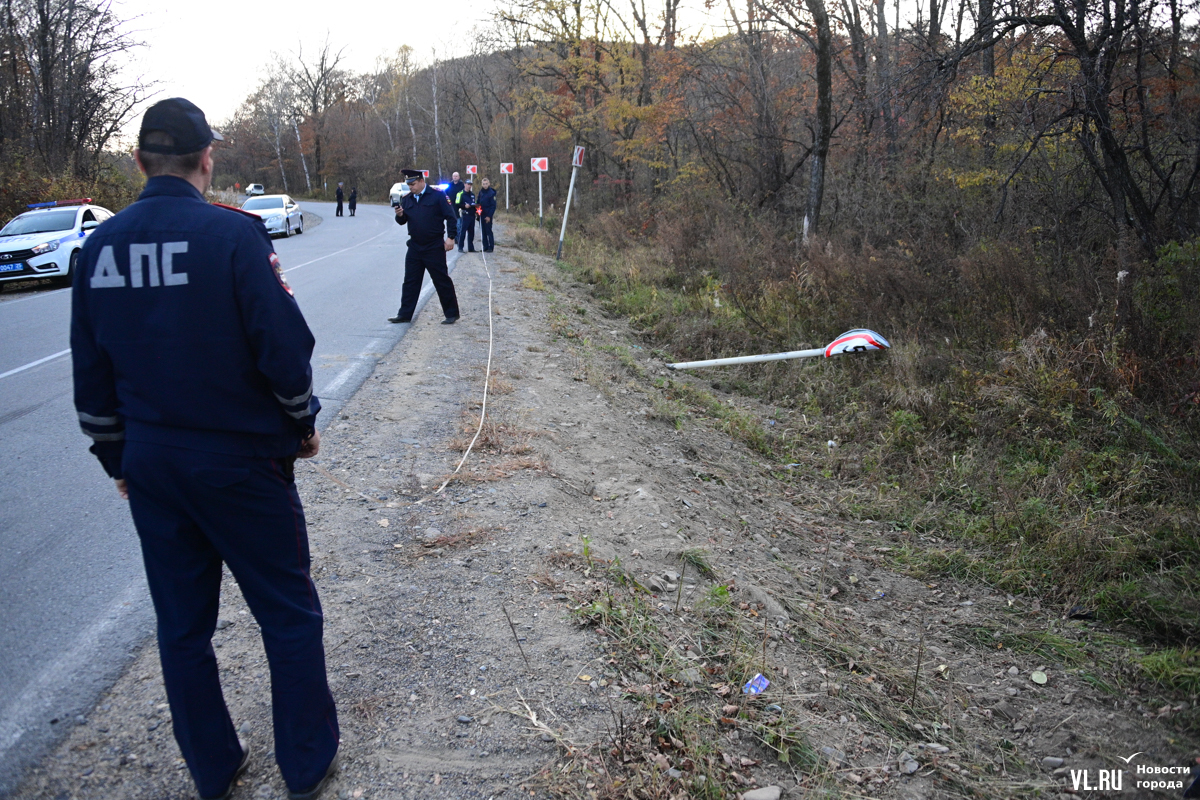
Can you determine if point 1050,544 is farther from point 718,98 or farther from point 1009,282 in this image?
point 718,98

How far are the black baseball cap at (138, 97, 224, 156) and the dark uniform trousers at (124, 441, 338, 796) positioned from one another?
0.91 metres

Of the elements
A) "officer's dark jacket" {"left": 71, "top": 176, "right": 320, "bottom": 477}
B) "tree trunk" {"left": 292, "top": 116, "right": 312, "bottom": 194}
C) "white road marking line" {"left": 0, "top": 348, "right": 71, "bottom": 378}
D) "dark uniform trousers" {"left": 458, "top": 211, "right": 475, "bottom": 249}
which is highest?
"tree trunk" {"left": 292, "top": 116, "right": 312, "bottom": 194}

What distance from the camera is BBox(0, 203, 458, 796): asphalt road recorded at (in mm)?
3117

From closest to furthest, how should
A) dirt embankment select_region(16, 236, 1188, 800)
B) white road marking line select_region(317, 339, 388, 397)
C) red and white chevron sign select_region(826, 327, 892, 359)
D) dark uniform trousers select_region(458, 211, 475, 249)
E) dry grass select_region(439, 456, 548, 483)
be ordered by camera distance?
dirt embankment select_region(16, 236, 1188, 800) < dry grass select_region(439, 456, 548, 483) < white road marking line select_region(317, 339, 388, 397) < red and white chevron sign select_region(826, 327, 892, 359) < dark uniform trousers select_region(458, 211, 475, 249)

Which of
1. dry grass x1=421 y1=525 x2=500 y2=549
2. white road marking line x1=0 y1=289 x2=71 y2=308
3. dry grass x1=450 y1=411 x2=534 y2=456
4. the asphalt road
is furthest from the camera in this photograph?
white road marking line x1=0 y1=289 x2=71 y2=308

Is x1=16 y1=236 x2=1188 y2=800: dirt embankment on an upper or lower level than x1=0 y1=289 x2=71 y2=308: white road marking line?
lower

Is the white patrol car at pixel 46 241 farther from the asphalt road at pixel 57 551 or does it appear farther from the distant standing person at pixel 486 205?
the distant standing person at pixel 486 205

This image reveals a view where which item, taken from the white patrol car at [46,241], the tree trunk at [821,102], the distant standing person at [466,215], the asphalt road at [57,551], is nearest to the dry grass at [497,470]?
the asphalt road at [57,551]

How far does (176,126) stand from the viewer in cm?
231

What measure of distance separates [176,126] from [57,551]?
3230 millimetres

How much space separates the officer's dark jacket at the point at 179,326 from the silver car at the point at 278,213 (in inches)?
1102

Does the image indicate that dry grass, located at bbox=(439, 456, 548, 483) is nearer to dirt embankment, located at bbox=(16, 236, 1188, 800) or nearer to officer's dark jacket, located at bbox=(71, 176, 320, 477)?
dirt embankment, located at bbox=(16, 236, 1188, 800)

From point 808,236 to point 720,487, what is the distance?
29.9 feet

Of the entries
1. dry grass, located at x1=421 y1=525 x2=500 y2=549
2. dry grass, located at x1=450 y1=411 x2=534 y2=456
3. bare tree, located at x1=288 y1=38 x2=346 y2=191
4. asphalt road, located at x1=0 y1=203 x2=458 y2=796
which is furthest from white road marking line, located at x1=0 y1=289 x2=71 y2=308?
bare tree, located at x1=288 y1=38 x2=346 y2=191
